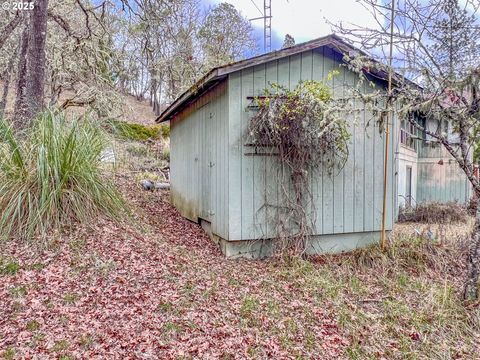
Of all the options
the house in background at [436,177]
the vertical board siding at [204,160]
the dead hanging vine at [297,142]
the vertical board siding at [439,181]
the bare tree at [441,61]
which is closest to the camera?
the bare tree at [441,61]

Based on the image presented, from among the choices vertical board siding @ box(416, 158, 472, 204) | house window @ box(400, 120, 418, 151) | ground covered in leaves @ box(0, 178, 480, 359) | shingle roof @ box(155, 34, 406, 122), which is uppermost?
shingle roof @ box(155, 34, 406, 122)

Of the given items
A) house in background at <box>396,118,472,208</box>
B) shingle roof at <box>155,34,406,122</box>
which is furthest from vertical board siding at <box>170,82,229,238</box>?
house in background at <box>396,118,472,208</box>

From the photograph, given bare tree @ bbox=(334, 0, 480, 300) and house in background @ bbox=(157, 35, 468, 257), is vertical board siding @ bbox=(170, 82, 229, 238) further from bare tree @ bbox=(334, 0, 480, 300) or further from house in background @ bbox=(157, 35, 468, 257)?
bare tree @ bbox=(334, 0, 480, 300)

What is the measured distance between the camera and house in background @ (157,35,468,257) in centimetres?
499

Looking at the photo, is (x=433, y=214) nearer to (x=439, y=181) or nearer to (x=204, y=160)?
(x=439, y=181)

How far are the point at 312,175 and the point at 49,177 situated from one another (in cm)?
361

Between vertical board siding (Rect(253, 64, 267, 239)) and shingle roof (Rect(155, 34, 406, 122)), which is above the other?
shingle roof (Rect(155, 34, 406, 122))

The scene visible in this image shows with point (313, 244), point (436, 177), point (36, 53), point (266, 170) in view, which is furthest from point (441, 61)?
point (436, 177)

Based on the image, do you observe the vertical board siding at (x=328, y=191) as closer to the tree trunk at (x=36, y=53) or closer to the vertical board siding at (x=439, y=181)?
the tree trunk at (x=36, y=53)

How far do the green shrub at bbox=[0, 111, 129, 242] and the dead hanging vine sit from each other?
2187 mm

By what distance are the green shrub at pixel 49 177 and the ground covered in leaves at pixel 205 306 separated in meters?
0.23

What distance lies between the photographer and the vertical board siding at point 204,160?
5.23 metres

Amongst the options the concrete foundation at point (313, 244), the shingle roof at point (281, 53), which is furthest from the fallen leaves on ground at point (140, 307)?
the shingle roof at point (281, 53)

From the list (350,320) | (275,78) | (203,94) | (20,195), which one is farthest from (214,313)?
(203,94)
